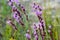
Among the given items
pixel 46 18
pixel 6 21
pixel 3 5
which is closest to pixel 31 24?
pixel 46 18

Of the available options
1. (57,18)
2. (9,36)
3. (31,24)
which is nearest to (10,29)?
(9,36)

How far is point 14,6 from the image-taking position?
1.79 metres

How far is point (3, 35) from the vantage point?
7.05ft

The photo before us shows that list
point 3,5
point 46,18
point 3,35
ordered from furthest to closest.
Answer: point 3,5, point 3,35, point 46,18

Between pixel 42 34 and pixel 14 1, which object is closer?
pixel 42 34

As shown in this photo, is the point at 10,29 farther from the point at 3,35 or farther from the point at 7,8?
the point at 7,8

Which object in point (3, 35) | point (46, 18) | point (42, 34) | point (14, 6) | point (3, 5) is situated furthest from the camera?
point (3, 5)

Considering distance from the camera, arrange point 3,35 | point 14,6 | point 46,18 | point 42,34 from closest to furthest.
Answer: point 42,34 < point 14,6 < point 46,18 < point 3,35

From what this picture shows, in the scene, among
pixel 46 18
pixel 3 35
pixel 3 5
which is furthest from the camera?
pixel 3 5

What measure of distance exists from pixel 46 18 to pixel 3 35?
0.51 meters

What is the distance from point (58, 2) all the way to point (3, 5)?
0.63m

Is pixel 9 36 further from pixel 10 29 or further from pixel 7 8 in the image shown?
pixel 7 8

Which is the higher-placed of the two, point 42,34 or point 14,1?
point 14,1

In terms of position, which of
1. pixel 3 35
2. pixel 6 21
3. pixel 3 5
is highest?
pixel 3 5
